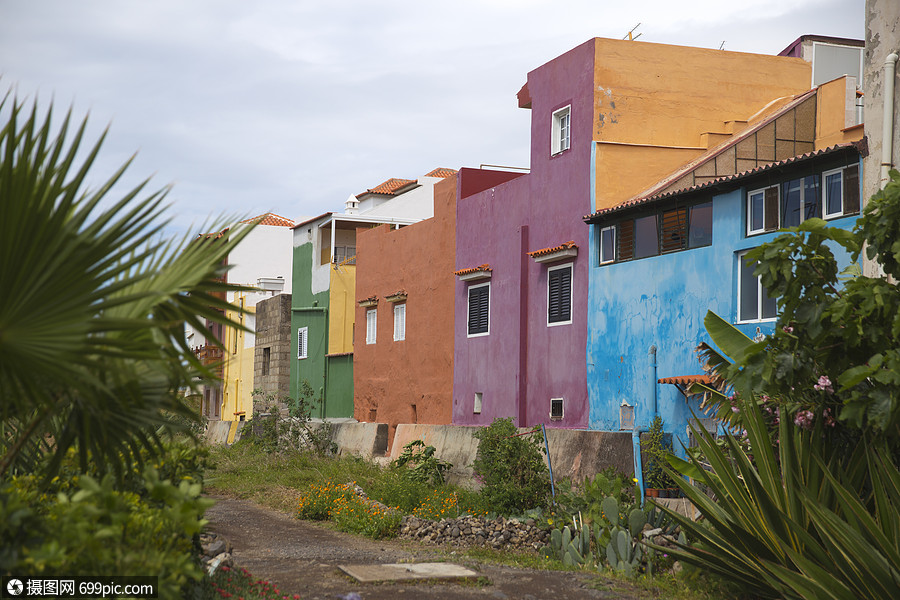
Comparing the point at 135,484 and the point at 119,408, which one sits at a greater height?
the point at 119,408

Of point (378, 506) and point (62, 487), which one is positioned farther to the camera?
point (378, 506)

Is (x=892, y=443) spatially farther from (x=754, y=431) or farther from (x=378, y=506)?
(x=378, y=506)

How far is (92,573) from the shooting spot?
405 centimetres

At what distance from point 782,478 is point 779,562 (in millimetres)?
731

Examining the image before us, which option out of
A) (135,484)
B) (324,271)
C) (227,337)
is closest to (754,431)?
(135,484)

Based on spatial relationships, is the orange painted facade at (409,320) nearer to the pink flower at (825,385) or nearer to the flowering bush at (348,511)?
the flowering bush at (348,511)

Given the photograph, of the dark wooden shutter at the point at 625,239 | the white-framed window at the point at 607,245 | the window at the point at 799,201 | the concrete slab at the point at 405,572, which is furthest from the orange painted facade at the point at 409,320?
the concrete slab at the point at 405,572

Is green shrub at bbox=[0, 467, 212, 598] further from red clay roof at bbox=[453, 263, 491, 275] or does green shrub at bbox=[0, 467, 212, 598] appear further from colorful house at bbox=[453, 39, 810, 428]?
red clay roof at bbox=[453, 263, 491, 275]

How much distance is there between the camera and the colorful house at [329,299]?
27875mm

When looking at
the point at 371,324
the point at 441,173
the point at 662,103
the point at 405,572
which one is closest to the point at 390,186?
the point at 441,173

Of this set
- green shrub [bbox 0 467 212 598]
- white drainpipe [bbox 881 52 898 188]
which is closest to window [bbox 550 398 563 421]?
white drainpipe [bbox 881 52 898 188]

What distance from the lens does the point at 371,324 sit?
25.6 meters

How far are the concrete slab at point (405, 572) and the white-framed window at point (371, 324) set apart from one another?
14.9 m

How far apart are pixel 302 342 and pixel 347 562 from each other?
63.3 ft
